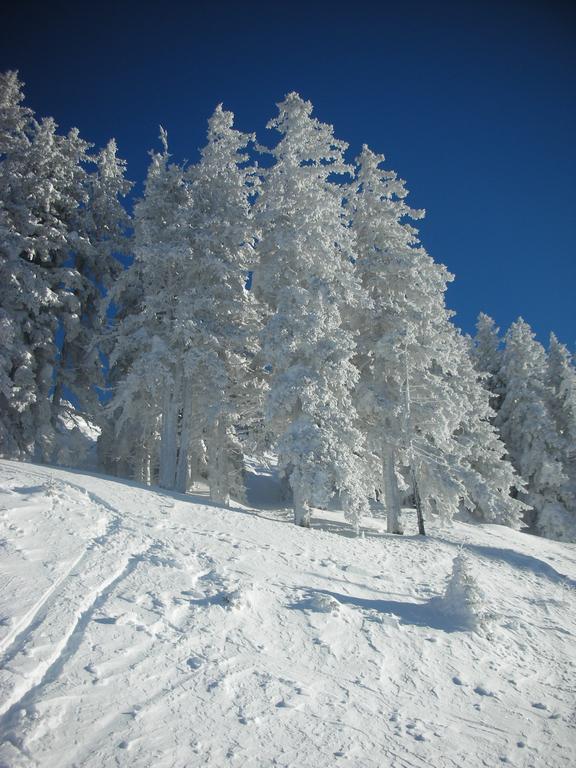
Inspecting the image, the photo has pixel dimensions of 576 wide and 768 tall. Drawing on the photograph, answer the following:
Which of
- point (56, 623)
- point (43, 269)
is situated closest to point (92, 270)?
point (43, 269)

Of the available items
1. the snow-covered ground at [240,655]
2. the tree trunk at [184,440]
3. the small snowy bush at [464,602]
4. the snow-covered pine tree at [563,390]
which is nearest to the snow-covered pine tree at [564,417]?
the snow-covered pine tree at [563,390]

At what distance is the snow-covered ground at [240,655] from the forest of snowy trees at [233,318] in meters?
4.60

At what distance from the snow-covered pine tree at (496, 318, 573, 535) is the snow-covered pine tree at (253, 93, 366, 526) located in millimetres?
17864

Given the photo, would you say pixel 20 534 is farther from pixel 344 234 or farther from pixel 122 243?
pixel 122 243

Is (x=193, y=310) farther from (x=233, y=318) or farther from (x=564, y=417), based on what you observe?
(x=564, y=417)

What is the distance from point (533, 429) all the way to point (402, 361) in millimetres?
15575

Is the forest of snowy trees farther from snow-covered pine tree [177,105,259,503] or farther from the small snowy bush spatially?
the small snowy bush

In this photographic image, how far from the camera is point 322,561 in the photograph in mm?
10383

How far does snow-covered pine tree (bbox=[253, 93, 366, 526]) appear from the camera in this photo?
13141 mm

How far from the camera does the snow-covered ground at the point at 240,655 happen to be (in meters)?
4.66

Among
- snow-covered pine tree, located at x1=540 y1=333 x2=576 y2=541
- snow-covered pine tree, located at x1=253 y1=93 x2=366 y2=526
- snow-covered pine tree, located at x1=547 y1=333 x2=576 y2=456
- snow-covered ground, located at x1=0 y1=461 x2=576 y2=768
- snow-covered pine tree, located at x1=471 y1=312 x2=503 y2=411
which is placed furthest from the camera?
snow-covered pine tree, located at x1=471 y1=312 x2=503 y2=411

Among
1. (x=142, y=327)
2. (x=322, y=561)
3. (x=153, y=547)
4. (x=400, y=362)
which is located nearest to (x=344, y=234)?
(x=400, y=362)

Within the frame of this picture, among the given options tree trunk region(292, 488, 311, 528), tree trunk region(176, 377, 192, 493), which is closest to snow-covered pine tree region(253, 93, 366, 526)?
tree trunk region(292, 488, 311, 528)

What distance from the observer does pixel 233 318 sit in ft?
59.6
